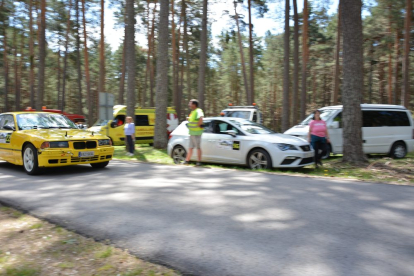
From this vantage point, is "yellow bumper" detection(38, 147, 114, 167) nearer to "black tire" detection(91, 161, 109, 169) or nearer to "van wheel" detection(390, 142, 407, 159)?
"black tire" detection(91, 161, 109, 169)

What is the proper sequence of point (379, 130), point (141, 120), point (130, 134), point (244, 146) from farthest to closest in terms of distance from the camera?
point (141, 120)
point (130, 134)
point (379, 130)
point (244, 146)

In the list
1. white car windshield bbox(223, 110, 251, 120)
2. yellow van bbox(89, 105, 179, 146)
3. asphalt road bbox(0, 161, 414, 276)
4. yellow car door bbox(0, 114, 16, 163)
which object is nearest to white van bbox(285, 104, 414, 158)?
white car windshield bbox(223, 110, 251, 120)

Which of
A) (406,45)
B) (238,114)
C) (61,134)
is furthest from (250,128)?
(406,45)

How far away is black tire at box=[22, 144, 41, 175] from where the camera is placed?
819cm

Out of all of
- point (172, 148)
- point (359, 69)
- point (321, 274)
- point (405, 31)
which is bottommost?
point (321, 274)

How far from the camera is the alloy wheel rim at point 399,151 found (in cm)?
1301

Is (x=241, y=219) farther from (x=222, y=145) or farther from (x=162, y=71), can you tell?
(x=162, y=71)

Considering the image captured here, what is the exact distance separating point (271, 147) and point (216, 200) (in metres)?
4.15

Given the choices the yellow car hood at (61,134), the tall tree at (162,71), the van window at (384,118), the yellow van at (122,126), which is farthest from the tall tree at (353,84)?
the yellow van at (122,126)

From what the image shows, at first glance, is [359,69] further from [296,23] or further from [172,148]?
[296,23]

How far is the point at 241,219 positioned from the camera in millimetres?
4465

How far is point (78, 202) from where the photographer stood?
5.46 metres

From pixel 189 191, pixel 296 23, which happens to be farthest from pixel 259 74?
pixel 189 191

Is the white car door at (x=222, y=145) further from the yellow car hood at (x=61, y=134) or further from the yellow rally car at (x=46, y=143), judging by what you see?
the yellow car hood at (x=61, y=134)
